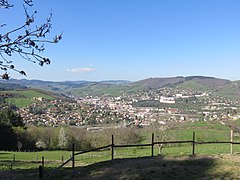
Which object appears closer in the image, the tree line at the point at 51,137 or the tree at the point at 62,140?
the tree line at the point at 51,137

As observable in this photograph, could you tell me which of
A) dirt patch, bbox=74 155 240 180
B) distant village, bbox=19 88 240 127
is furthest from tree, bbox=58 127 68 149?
dirt patch, bbox=74 155 240 180

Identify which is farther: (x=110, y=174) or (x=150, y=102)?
(x=150, y=102)

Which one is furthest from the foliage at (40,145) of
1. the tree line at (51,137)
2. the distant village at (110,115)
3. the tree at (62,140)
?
the distant village at (110,115)

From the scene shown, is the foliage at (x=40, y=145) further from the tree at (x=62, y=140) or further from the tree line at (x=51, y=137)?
the tree at (x=62, y=140)

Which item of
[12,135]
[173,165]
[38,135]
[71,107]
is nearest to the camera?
[173,165]

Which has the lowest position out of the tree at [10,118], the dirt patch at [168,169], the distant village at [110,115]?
the distant village at [110,115]

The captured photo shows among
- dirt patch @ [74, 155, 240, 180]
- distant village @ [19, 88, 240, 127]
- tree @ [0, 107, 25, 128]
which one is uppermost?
dirt patch @ [74, 155, 240, 180]

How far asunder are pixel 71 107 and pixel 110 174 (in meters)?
125

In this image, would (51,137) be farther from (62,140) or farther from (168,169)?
(168,169)

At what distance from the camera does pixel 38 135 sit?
54.6m

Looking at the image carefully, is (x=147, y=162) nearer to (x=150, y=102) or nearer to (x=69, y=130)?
(x=69, y=130)

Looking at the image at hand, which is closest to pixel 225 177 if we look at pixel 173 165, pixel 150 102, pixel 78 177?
pixel 173 165

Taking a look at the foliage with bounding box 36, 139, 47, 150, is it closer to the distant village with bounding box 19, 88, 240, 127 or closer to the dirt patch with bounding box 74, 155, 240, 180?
the distant village with bounding box 19, 88, 240, 127

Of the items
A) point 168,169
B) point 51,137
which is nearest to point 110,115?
point 51,137
